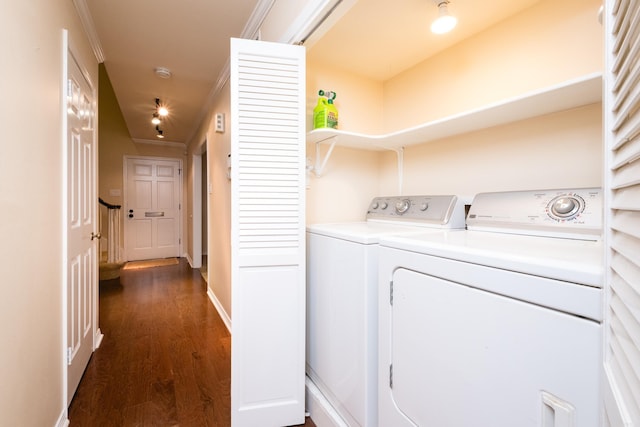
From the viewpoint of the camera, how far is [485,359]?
0.74 meters

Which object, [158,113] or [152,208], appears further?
[152,208]

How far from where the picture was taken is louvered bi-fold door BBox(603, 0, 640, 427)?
40 cm

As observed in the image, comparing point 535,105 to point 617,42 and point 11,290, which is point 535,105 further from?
point 11,290

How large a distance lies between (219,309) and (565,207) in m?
2.95

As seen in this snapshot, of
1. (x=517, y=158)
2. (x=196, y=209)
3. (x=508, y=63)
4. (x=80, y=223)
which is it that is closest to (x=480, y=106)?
(x=508, y=63)

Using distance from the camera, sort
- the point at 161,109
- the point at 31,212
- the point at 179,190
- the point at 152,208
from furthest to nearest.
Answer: the point at 179,190 < the point at 152,208 < the point at 161,109 < the point at 31,212

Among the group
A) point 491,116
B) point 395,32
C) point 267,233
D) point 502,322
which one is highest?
point 395,32

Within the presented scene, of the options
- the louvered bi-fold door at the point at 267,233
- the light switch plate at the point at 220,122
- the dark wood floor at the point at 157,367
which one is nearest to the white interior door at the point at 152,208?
the dark wood floor at the point at 157,367

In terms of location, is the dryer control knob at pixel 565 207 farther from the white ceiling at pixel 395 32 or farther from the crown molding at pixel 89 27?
the crown molding at pixel 89 27

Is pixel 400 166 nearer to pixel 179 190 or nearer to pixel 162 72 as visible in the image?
pixel 162 72

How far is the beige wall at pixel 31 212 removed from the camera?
0.98m

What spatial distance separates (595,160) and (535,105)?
323 millimetres

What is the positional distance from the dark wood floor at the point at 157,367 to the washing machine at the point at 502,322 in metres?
0.89

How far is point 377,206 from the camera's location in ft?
6.28
